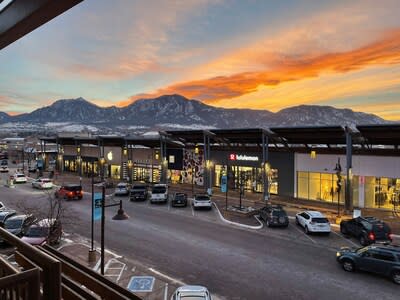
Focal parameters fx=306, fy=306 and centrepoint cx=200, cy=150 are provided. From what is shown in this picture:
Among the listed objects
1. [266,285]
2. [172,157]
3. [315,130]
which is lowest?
[266,285]

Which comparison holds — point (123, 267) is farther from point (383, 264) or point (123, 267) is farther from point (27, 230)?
point (383, 264)

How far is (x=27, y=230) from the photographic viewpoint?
2056 centimetres

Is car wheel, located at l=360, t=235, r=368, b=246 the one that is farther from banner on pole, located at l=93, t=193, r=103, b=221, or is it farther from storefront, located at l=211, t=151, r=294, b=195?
banner on pole, located at l=93, t=193, r=103, b=221

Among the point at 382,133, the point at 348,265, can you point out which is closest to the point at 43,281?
the point at 348,265

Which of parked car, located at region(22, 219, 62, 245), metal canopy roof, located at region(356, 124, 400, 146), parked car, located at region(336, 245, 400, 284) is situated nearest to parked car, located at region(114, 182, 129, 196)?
parked car, located at region(22, 219, 62, 245)

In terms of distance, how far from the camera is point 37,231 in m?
19.9

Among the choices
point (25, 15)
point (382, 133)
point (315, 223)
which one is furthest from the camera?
point (382, 133)

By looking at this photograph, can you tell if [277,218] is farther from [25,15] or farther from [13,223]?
[25,15]

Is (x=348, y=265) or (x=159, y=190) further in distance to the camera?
(x=159, y=190)

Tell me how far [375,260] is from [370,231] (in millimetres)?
5499

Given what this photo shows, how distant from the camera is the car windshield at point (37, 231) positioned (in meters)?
19.7

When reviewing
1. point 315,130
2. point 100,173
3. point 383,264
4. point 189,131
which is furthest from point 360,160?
point 100,173

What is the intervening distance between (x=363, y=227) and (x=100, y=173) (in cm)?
5103

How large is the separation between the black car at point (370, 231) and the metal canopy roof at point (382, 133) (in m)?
9.74
